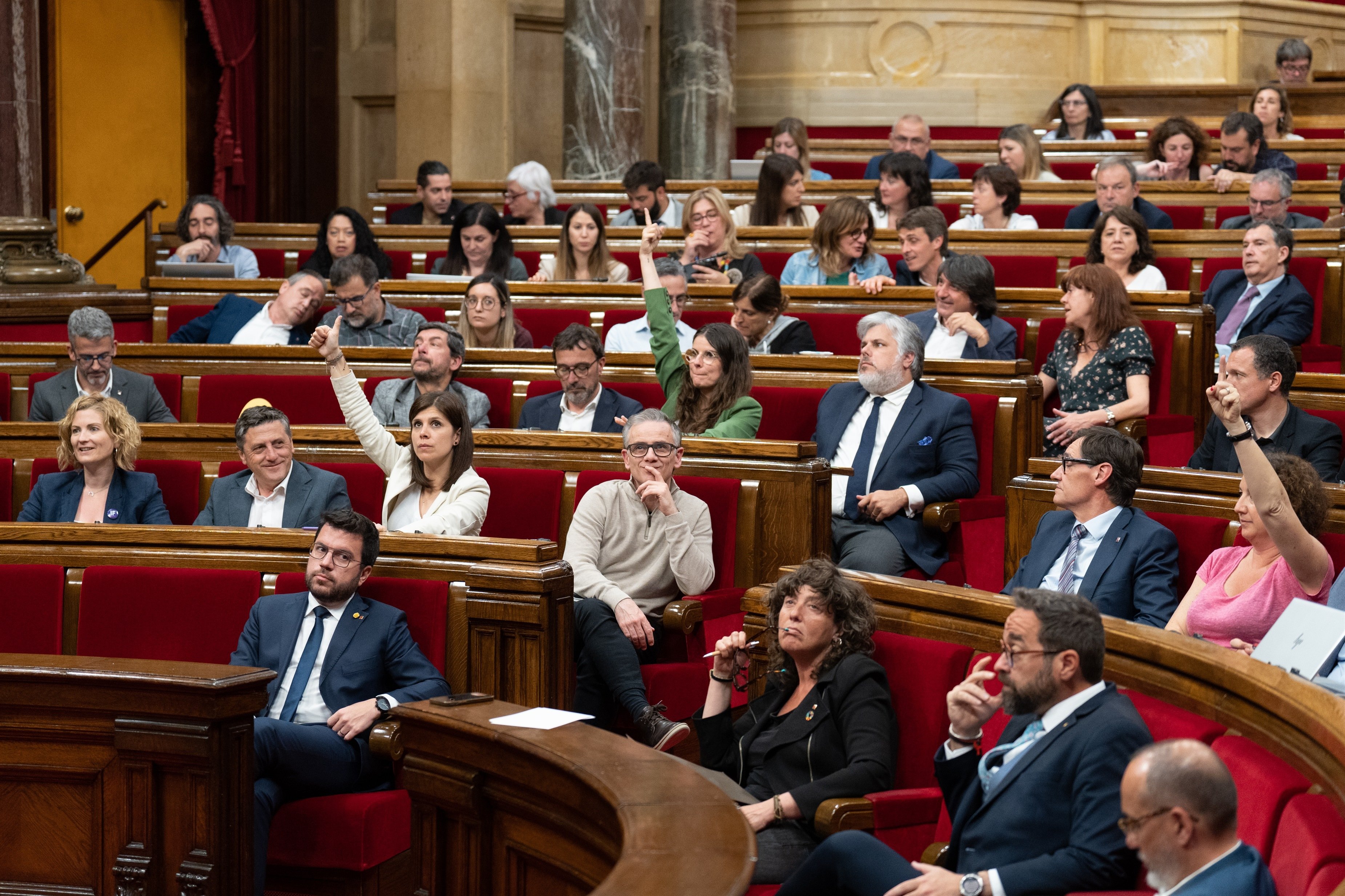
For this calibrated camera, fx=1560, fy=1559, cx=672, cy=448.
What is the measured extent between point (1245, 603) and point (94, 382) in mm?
2973

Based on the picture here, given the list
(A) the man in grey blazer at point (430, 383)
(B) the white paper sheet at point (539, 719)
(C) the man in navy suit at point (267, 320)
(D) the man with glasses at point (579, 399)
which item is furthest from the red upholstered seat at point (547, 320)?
(B) the white paper sheet at point (539, 719)

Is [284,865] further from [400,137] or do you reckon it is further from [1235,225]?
[400,137]

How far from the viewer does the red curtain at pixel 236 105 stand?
26.6 feet

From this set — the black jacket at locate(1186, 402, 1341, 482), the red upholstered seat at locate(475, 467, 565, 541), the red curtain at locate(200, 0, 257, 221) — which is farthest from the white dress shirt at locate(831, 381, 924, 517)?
the red curtain at locate(200, 0, 257, 221)

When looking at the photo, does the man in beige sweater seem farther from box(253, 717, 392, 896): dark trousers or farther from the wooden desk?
the wooden desk

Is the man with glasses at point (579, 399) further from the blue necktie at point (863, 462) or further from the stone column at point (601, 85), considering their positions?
the stone column at point (601, 85)

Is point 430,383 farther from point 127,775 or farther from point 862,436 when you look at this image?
point 127,775

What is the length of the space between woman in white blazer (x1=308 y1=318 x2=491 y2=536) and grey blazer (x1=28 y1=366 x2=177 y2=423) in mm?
1009

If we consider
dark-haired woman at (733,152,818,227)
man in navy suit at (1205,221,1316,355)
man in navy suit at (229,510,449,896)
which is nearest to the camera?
man in navy suit at (229,510,449,896)

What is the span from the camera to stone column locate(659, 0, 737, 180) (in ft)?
25.9

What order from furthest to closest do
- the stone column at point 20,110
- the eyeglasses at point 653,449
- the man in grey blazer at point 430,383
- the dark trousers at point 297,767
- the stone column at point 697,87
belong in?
the stone column at point 697,87, the stone column at point 20,110, the man in grey blazer at point 430,383, the eyeglasses at point 653,449, the dark trousers at point 297,767

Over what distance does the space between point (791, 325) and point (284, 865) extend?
2.20 meters

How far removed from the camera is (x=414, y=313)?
15.3 feet

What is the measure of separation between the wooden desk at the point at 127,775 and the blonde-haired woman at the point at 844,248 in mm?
2646
